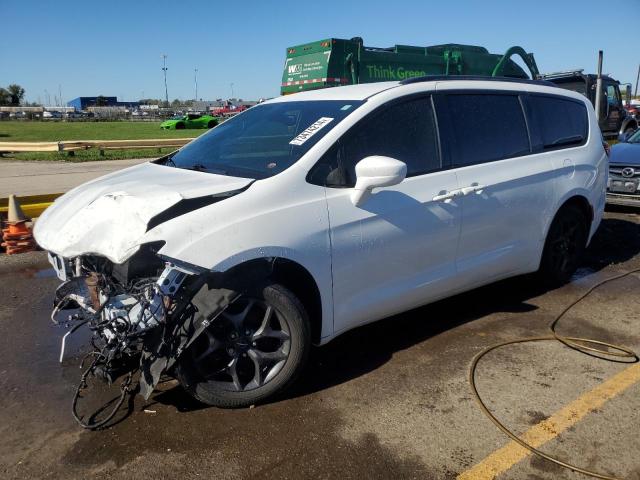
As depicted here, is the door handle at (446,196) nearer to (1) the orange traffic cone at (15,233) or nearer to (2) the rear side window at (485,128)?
(2) the rear side window at (485,128)

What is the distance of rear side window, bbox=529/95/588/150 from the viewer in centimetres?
482

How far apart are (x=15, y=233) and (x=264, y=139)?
14.3 ft

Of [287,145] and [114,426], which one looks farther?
[287,145]

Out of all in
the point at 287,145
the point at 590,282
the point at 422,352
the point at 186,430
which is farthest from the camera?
the point at 590,282

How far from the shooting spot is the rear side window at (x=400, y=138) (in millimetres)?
3564

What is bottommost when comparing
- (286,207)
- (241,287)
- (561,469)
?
(561,469)

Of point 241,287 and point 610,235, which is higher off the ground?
point 241,287

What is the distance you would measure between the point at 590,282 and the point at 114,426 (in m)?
4.53

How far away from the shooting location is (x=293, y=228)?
318 centimetres

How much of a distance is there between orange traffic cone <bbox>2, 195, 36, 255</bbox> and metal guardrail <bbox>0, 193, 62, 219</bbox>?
874 millimetres

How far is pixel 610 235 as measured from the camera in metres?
7.45

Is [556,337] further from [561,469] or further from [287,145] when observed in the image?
[287,145]

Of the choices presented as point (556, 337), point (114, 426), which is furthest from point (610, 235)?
point (114, 426)

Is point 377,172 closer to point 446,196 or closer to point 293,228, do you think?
point 293,228
